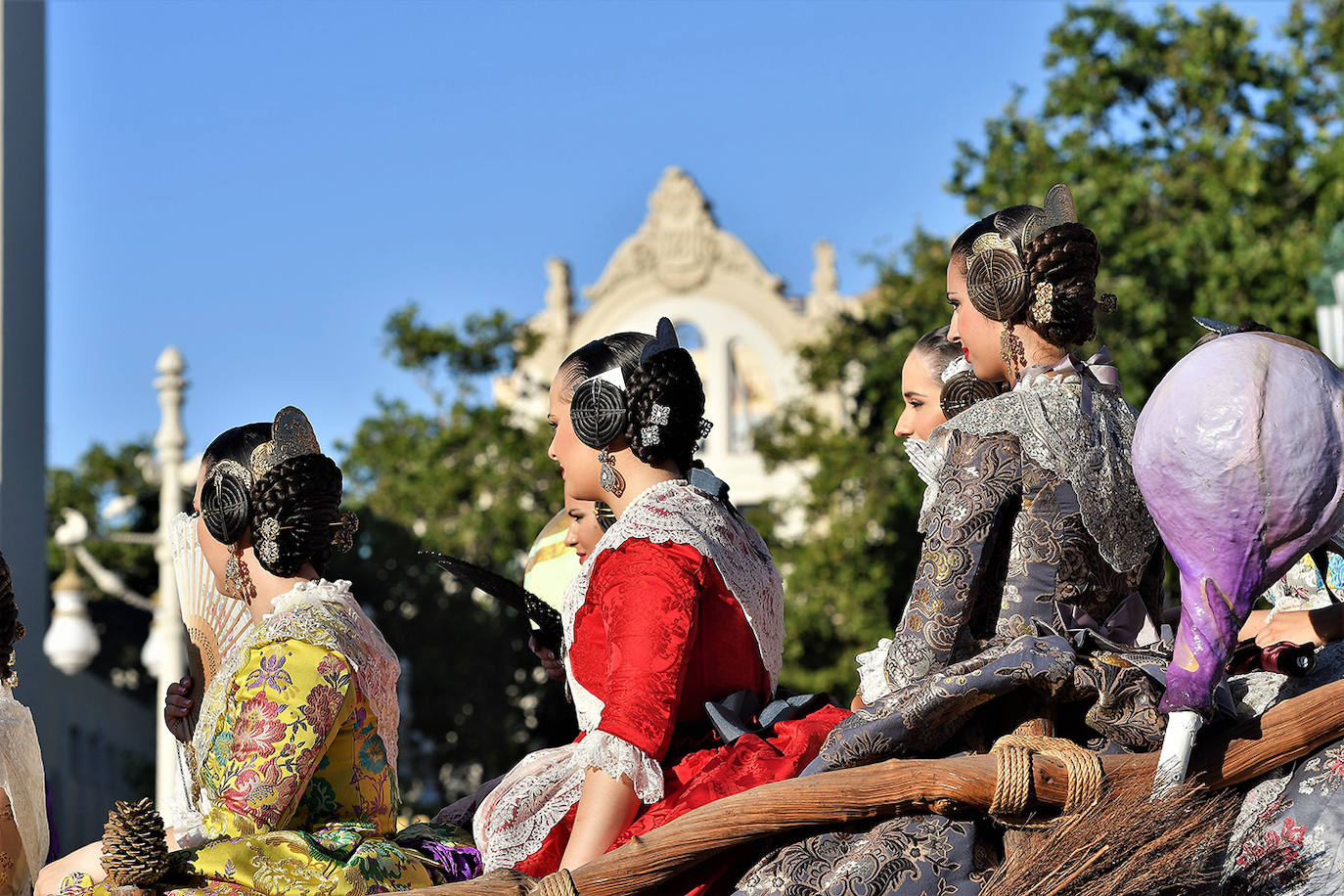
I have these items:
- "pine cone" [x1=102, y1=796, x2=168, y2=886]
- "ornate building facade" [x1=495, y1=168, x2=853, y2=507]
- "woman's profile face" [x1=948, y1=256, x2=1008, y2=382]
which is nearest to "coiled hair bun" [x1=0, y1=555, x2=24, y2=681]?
"pine cone" [x1=102, y1=796, x2=168, y2=886]

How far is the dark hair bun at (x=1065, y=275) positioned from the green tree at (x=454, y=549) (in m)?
13.7

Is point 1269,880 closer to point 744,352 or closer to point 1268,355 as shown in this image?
point 1268,355

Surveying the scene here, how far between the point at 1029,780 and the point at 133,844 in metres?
1.60

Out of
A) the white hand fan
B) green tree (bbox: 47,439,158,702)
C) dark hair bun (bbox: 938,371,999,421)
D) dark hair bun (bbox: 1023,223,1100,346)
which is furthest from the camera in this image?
green tree (bbox: 47,439,158,702)

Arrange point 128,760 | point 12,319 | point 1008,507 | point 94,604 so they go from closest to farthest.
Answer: point 1008,507 → point 12,319 → point 128,760 → point 94,604

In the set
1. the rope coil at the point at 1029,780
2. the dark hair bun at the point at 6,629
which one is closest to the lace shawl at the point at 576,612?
the rope coil at the point at 1029,780

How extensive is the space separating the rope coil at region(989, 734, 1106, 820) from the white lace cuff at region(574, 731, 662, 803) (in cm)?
62

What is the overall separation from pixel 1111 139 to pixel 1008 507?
49.5 feet

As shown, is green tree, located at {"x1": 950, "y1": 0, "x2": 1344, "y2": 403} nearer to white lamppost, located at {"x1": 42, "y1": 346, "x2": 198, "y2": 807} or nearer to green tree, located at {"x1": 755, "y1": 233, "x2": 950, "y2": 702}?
green tree, located at {"x1": 755, "y1": 233, "x2": 950, "y2": 702}

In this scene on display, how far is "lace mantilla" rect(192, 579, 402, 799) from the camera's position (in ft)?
11.5

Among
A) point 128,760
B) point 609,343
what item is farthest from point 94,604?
point 609,343

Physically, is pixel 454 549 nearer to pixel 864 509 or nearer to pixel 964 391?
pixel 864 509

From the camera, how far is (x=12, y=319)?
367 inches

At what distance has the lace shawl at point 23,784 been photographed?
3371 mm
